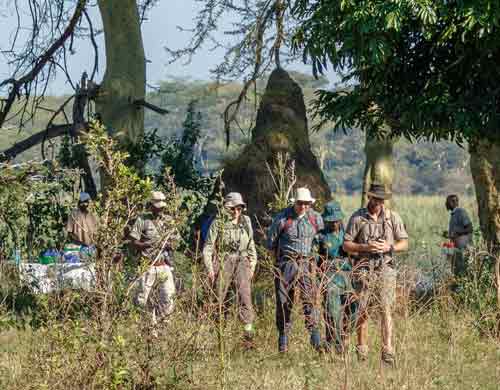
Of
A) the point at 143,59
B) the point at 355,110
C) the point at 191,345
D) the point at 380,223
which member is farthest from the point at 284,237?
the point at 143,59

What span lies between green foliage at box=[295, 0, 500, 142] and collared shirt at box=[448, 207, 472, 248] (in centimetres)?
456

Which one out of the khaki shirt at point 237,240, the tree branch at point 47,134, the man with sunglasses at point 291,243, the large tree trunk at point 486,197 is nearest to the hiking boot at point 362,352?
the man with sunglasses at point 291,243

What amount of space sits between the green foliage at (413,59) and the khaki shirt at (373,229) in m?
1.45

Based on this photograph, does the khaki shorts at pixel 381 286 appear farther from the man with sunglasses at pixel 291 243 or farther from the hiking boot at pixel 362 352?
the man with sunglasses at pixel 291 243


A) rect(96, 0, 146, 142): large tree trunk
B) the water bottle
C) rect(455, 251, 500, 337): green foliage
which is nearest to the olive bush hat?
rect(455, 251, 500, 337): green foliage

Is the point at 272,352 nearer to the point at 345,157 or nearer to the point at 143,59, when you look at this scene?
the point at 143,59

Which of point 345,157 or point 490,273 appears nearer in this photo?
point 490,273

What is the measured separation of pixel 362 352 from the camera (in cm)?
878

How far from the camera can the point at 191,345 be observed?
700cm

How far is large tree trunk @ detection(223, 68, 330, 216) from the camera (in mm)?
15398

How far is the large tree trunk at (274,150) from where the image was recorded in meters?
15.4

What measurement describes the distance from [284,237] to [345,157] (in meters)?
90.5

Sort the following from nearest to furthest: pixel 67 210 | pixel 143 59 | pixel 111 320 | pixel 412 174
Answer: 1. pixel 111 320
2. pixel 67 210
3. pixel 143 59
4. pixel 412 174

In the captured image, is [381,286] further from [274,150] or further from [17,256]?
[274,150]
